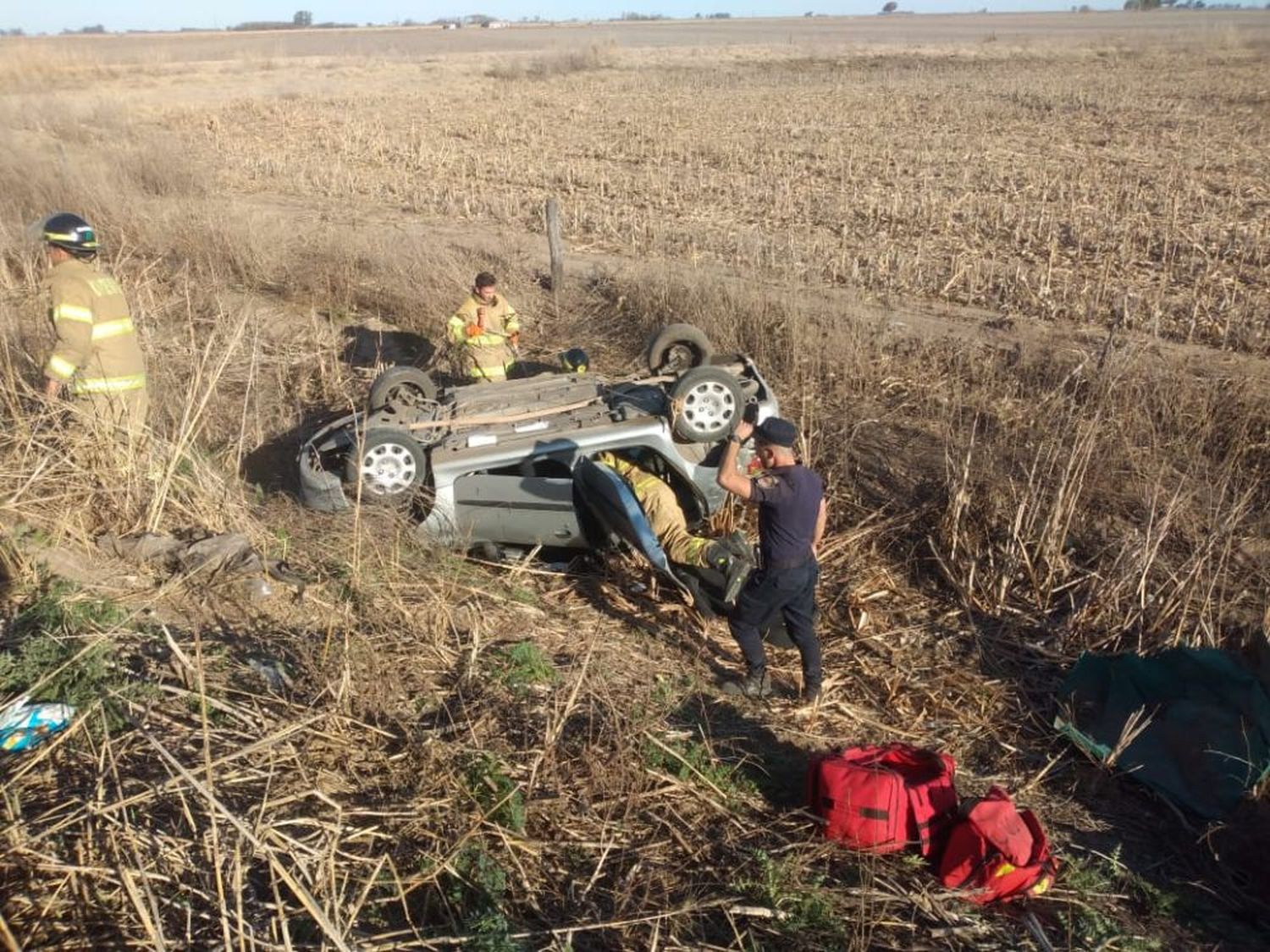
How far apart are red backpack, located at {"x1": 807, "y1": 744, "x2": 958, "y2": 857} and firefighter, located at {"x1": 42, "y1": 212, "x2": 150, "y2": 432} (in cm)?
425

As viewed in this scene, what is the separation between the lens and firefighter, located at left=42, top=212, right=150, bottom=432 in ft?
17.8

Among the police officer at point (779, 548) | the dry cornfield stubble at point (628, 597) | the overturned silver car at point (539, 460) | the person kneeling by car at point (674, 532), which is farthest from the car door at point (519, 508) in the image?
the police officer at point (779, 548)

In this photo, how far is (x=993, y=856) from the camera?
3.42m

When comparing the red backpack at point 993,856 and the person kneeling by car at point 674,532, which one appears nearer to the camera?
the red backpack at point 993,856

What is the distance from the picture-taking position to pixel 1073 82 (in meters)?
30.6

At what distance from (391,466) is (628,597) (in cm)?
162

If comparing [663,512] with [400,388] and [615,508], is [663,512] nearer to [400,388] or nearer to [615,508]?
[615,508]

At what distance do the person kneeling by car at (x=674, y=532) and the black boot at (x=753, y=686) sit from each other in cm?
39

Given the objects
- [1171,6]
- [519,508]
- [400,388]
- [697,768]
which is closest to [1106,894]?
[697,768]

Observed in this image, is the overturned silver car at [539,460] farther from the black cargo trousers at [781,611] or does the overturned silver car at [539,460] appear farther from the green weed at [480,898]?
the green weed at [480,898]

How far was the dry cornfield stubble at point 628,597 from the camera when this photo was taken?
10.4 feet

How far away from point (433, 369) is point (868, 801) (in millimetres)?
6733

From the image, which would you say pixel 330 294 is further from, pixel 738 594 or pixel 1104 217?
pixel 1104 217

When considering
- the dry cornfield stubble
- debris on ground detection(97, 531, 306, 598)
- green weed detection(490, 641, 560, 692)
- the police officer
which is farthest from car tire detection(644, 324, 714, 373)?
debris on ground detection(97, 531, 306, 598)
